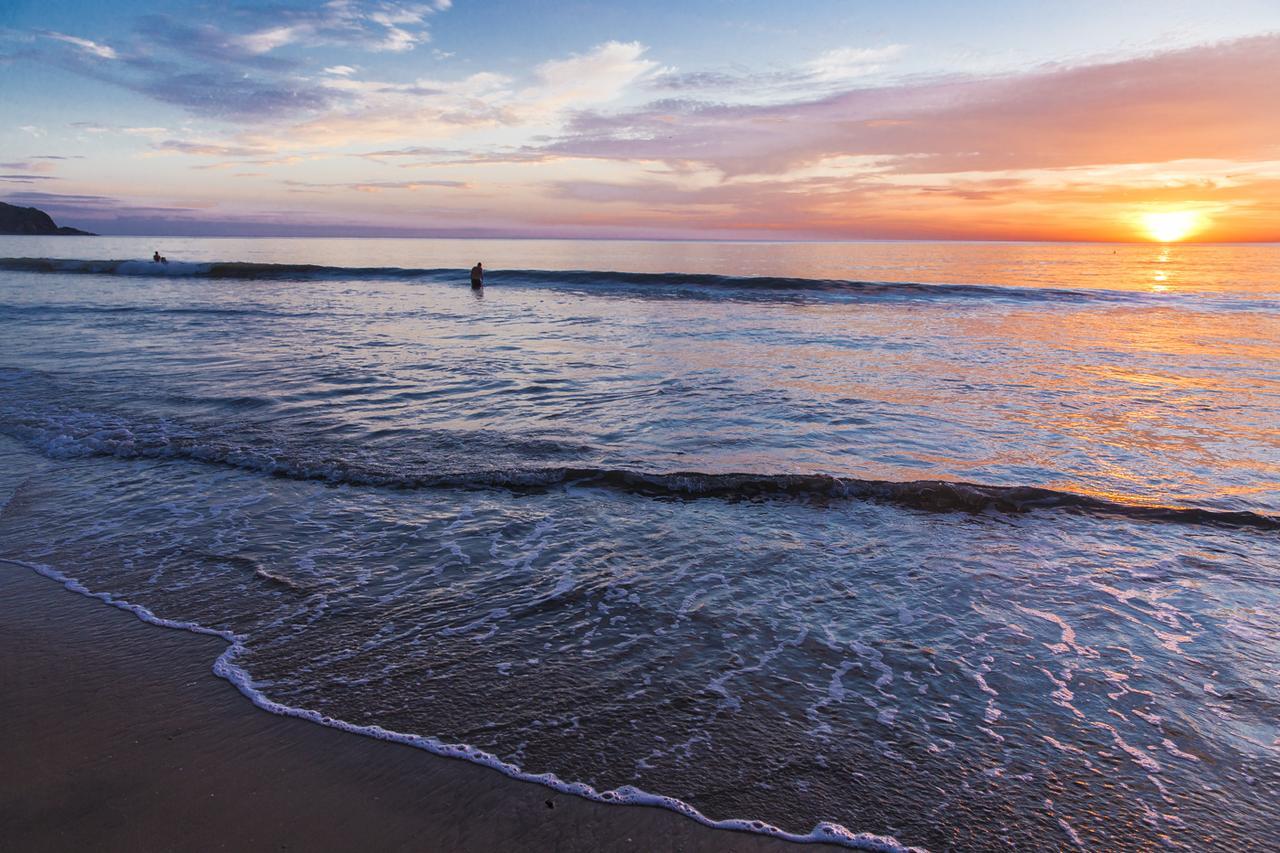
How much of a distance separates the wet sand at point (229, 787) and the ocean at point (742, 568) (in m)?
0.15

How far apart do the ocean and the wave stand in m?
0.05

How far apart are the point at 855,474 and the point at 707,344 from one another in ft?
37.6

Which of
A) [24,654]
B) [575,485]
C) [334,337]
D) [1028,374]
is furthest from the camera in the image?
[334,337]

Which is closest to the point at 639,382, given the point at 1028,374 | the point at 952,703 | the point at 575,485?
the point at 575,485

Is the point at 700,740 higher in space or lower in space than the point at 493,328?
lower

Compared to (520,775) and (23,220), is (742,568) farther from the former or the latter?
(23,220)

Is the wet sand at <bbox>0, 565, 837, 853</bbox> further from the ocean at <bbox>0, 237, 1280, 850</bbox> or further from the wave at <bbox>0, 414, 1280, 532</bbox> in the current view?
the wave at <bbox>0, 414, 1280, 532</bbox>

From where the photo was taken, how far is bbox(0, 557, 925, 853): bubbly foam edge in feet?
9.91

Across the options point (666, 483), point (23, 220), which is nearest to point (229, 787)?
point (666, 483)

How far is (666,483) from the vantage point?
7691 mm

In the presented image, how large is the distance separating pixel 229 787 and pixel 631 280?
1642 inches

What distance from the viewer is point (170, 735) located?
12.0 ft

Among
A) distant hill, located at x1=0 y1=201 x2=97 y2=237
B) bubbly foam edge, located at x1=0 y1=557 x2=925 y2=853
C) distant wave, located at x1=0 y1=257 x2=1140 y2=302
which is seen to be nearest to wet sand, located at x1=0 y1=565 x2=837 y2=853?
bubbly foam edge, located at x1=0 y1=557 x2=925 y2=853

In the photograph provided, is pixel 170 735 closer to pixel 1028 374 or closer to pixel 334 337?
pixel 1028 374
